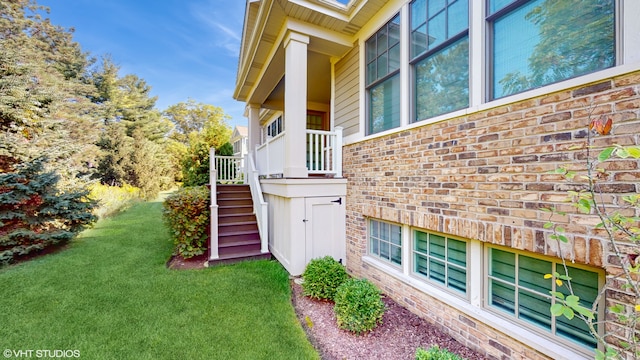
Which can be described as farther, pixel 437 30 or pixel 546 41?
pixel 437 30

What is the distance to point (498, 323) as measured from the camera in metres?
2.46

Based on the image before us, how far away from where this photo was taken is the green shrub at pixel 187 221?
5555mm

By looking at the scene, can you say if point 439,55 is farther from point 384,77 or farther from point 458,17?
point 384,77

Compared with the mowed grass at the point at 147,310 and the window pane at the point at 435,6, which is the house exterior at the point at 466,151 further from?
the mowed grass at the point at 147,310

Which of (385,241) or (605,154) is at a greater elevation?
(605,154)

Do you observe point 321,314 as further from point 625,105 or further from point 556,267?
point 625,105

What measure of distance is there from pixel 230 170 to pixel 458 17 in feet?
31.0

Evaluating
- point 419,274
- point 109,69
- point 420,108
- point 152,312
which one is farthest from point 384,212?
point 109,69

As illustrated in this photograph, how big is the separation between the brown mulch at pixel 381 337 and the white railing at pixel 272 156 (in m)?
2.94

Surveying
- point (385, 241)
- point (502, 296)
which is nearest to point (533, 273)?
point (502, 296)

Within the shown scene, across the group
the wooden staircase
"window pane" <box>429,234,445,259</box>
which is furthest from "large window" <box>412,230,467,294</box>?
the wooden staircase

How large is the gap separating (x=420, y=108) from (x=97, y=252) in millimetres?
7759

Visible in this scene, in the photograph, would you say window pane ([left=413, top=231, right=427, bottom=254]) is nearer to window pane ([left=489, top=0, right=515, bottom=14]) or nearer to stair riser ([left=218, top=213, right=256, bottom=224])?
window pane ([left=489, top=0, right=515, bottom=14])

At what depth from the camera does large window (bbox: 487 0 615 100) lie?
197 centimetres
